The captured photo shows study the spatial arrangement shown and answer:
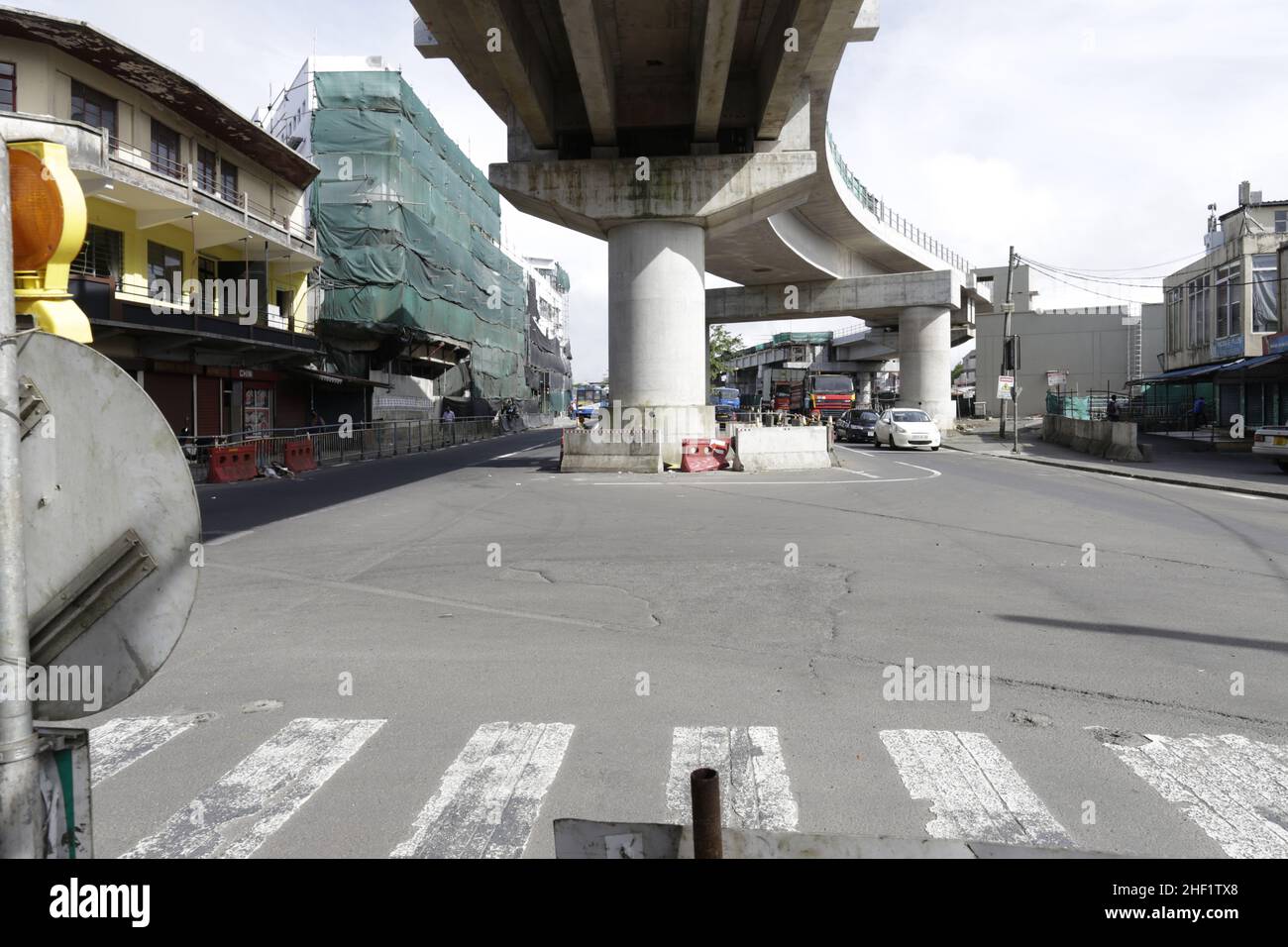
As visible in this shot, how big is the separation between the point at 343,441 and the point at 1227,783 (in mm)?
29950

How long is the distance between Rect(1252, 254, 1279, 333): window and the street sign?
133ft

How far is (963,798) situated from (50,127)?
2378cm

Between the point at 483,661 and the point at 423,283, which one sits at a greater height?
the point at 423,283

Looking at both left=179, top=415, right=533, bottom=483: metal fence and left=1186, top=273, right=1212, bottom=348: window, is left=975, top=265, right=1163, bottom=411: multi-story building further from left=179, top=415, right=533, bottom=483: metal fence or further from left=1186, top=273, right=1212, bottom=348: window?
left=179, top=415, right=533, bottom=483: metal fence

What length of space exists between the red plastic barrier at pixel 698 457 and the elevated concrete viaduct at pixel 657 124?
0.63 m

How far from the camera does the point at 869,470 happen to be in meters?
25.0

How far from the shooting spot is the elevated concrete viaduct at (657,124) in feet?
62.4

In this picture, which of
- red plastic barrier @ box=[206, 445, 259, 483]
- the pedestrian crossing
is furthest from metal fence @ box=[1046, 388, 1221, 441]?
the pedestrian crossing

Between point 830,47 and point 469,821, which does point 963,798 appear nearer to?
point 469,821

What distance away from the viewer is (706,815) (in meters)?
2.15

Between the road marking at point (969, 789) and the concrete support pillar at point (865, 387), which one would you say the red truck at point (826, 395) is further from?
the road marking at point (969, 789)

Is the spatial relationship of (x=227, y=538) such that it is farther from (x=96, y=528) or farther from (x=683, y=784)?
(x=96, y=528)

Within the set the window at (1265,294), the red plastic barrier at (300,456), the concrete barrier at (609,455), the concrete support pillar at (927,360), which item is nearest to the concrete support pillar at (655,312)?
the concrete barrier at (609,455)

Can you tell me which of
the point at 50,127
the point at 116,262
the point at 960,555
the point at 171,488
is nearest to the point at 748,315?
the point at 116,262
